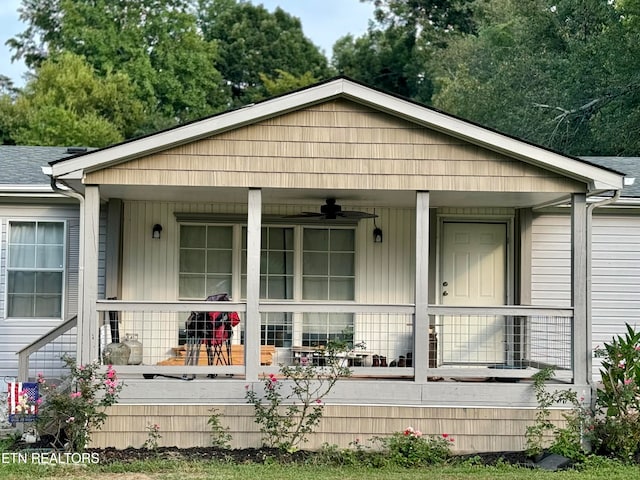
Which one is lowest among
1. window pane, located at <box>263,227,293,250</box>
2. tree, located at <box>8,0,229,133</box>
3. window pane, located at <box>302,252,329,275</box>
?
window pane, located at <box>302,252,329,275</box>

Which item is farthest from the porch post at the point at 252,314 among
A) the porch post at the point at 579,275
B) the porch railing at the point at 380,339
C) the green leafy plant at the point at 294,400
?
the porch post at the point at 579,275

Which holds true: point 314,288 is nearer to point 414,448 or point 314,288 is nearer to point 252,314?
point 252,314

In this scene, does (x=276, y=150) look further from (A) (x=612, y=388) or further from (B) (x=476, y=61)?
(B) (x=476, y=61)

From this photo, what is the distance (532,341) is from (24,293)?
6.81 metres

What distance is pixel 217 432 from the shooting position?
371 inches

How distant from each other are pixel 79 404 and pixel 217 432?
4.75 ft

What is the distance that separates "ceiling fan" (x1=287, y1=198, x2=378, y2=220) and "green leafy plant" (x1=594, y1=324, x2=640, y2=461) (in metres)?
3.54

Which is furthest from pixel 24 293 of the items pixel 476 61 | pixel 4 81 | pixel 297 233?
pixel 4 81

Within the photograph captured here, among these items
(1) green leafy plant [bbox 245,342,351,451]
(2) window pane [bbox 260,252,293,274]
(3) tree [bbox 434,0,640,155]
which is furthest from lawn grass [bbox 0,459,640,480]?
(3) tree [bbox 434,0,640,155]

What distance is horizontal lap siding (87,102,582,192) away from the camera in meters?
9.64

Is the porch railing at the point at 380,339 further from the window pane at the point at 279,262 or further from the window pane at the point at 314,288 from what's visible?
the window pane at the point at 279,262

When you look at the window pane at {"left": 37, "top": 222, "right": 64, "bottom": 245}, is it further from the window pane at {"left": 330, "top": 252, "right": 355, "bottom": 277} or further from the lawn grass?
the lawn grass

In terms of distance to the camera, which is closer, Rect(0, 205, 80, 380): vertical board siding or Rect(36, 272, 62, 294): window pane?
Rect(0, 205, 80, 380): vertical board siding

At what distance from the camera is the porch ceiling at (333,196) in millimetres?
10195
